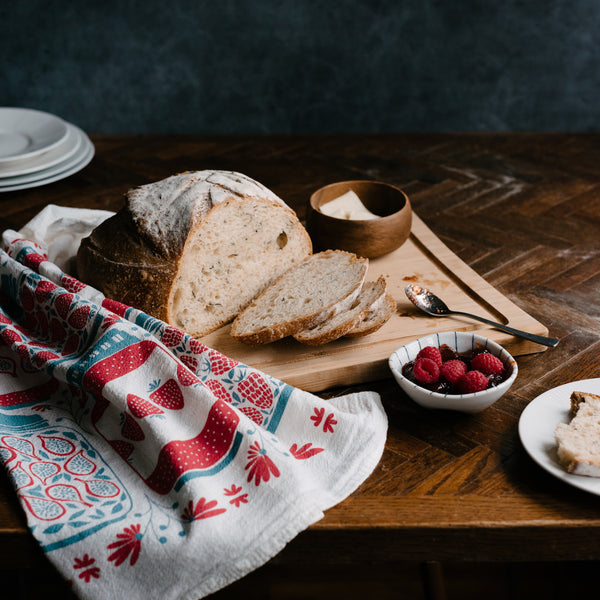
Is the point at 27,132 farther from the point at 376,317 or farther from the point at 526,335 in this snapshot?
the point at 526,335

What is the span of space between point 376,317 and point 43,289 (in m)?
0.87

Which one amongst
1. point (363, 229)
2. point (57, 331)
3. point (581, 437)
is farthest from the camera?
point (363, 229)

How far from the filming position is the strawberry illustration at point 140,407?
1428 mm

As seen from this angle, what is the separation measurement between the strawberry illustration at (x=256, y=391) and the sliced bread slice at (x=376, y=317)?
0.31m

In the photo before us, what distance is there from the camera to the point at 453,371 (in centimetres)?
151

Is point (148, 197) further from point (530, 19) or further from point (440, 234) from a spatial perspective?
point (530, 19)

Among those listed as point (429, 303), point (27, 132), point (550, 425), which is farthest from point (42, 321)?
point (27, 132)

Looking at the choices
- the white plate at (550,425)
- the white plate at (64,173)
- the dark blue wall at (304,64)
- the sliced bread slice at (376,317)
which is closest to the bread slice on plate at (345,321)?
the sliced bread slice at (376,317)

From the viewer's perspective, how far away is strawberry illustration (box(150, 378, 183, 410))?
1.49m

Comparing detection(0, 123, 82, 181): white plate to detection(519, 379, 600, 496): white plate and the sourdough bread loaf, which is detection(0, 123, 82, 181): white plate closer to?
the sourdough bread loaf

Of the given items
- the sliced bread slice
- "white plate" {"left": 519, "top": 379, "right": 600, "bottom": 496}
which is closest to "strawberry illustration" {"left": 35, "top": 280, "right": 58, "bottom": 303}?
the sliced bread slice

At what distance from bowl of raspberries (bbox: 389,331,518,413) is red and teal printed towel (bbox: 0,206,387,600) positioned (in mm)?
112

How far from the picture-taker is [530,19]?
343 cm

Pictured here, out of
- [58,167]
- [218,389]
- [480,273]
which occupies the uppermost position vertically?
[58,167]
